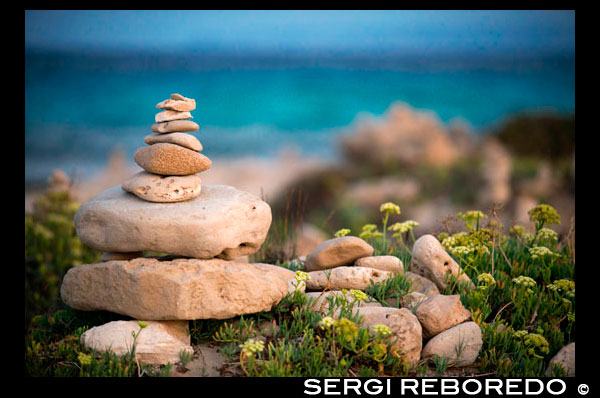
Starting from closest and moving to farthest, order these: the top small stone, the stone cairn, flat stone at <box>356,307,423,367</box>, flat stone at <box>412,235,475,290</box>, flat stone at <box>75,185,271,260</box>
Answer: flat stone at <box>356,307,423,367</box> → the stone cairn → flat stone at <box>75,185,271,260</box> → the top small stone → flat stone at <box>412,235,475,290</box>

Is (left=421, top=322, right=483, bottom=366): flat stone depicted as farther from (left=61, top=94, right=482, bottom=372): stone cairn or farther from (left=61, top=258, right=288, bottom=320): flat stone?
(left=61, top=258, right=288, bottom=320): flat stone

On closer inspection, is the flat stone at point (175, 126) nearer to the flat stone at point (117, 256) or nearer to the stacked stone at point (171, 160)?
the stacked stone at point (171, 160)

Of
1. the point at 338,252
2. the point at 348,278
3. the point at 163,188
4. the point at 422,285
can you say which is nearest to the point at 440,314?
the point at 422,285

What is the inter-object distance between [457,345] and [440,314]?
12.3 inches

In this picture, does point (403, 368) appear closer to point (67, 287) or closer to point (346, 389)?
point (346, 389)

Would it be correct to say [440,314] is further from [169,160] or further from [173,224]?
[169,160]

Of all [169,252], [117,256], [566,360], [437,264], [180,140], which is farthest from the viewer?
[437,264]

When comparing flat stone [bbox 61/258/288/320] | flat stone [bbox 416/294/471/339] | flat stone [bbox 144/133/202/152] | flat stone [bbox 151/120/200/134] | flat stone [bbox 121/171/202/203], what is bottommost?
flat stone [bbox 416/294/471/339]

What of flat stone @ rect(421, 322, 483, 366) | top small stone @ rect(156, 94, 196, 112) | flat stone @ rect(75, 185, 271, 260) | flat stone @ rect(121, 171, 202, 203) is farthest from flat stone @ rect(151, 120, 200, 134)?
flat stone @ rect(421, 322, 483, 366)

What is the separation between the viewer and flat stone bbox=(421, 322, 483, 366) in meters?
5.34

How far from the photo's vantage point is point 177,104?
5.72 metres

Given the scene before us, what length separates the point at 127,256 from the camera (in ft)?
19.2

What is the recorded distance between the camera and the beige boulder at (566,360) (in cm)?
514
